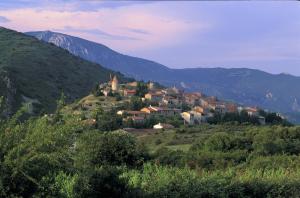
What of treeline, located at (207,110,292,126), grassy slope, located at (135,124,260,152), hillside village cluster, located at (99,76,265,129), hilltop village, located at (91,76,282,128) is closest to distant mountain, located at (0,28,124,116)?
hilltop village, located at (91,76,282,128)

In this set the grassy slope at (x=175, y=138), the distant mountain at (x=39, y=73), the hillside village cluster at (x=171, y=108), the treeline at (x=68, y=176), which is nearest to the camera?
the treeline at (x=68, y=176)

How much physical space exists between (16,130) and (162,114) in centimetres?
7849

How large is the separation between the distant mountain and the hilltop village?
9.48 m

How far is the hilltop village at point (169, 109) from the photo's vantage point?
8012cm

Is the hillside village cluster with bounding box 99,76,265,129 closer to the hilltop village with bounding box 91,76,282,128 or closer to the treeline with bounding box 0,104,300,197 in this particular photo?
the hilltop village with bounding box 91,76,282,128

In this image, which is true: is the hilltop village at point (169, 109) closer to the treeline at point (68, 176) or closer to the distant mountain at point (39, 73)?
the distant mountain at point (39, 73)

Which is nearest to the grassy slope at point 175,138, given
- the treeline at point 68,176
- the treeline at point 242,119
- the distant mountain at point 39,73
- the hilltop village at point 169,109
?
the hilltop village at point 169,109

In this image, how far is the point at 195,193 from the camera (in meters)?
11.5

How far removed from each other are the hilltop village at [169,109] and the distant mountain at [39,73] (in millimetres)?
9482

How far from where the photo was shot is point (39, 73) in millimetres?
104625

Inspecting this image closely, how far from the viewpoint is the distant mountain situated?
8381 cm

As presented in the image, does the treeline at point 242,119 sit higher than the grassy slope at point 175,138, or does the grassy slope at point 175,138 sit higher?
the treeline at point 242,119

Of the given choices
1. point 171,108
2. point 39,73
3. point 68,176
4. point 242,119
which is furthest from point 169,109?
point 68,176

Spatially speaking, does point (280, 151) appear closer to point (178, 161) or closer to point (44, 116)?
point (178, 161)
